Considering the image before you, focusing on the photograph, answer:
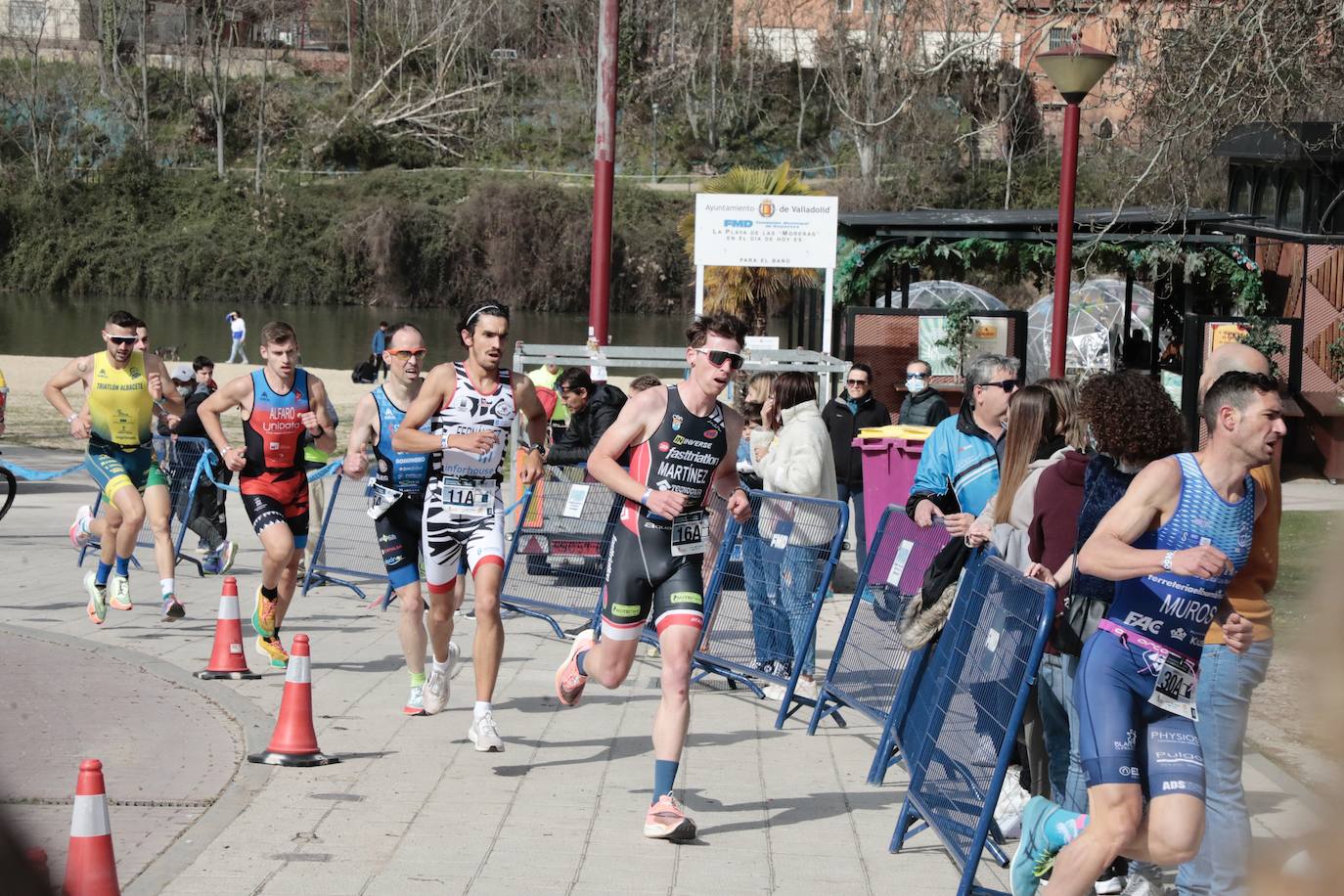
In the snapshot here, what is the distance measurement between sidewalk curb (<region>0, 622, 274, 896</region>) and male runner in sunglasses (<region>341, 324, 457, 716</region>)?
0.76m

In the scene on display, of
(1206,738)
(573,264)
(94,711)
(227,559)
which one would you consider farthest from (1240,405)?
(573,264)

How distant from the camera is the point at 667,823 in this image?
6.01 m

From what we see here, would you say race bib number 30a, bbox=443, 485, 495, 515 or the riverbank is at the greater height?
the riverbank

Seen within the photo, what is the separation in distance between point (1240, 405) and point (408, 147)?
85282mm

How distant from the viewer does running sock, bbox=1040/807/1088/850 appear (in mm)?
4781

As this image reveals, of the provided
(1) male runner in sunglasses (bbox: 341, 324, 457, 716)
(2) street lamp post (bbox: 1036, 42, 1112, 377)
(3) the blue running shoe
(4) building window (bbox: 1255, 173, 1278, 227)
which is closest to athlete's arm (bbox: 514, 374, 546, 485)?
(1) male runner in sunglasses (bbox: 341, 324, 457, 716)

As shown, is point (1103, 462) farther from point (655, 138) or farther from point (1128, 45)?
point (655, 138)

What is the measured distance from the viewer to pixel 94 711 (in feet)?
25.9

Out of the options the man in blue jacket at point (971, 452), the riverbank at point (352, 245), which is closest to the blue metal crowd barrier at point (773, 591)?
the man in blue jacket at point (971, 452)

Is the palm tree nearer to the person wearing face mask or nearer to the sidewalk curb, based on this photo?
the person wearing face mask

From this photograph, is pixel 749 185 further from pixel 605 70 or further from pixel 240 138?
pixel 240 138

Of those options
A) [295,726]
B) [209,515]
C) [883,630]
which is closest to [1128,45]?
[883,630]

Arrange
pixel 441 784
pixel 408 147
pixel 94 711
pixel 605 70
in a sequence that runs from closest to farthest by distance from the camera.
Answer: pixel 441 784
pixel 94 711
pixel 605 70
pixel 408 147

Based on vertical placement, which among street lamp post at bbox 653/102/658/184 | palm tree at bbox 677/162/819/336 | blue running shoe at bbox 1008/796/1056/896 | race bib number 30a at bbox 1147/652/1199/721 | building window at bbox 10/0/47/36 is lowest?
blue running shoe at bbox 1008/796/1056/896
